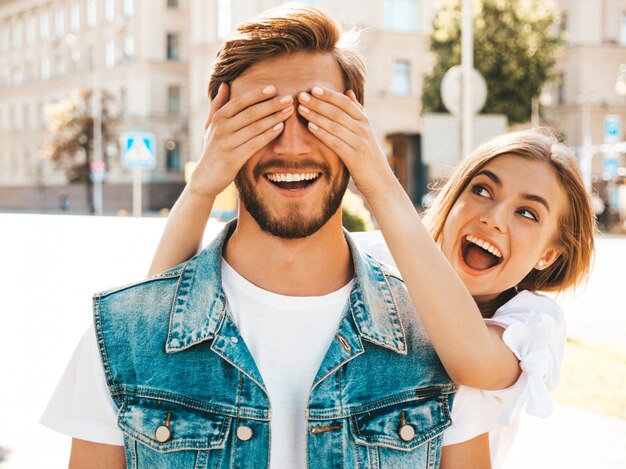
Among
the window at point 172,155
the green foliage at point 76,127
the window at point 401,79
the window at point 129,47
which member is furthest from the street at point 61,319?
the window at point 129,47

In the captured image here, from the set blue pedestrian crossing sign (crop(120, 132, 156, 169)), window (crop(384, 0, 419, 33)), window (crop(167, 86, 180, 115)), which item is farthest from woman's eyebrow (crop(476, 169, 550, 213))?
window (crop(167, 86, 180, 115))

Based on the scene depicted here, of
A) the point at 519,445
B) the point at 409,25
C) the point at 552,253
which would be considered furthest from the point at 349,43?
the point at 409,25

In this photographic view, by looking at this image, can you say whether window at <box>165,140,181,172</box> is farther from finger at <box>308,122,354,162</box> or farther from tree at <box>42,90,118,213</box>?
finger at <box>308,122,354,162</box>

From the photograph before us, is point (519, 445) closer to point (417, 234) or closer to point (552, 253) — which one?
point (552, 253)

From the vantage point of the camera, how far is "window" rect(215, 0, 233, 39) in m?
43.8

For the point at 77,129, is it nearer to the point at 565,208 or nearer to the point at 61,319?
the point at 61,319

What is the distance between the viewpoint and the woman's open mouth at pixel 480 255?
2.90 metres

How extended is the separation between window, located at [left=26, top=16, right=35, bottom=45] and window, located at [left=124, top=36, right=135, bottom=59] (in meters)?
13.6

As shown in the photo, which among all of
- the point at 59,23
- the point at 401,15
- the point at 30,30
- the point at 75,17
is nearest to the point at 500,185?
the point at 401,15

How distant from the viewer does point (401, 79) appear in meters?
45.0

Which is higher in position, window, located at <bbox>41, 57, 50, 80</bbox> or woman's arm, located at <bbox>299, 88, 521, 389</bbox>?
window, located at <bbox>41, 57, 50, 80</bbox>

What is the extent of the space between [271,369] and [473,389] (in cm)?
60

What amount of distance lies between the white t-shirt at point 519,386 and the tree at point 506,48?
113 ft

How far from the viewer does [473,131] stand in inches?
392
